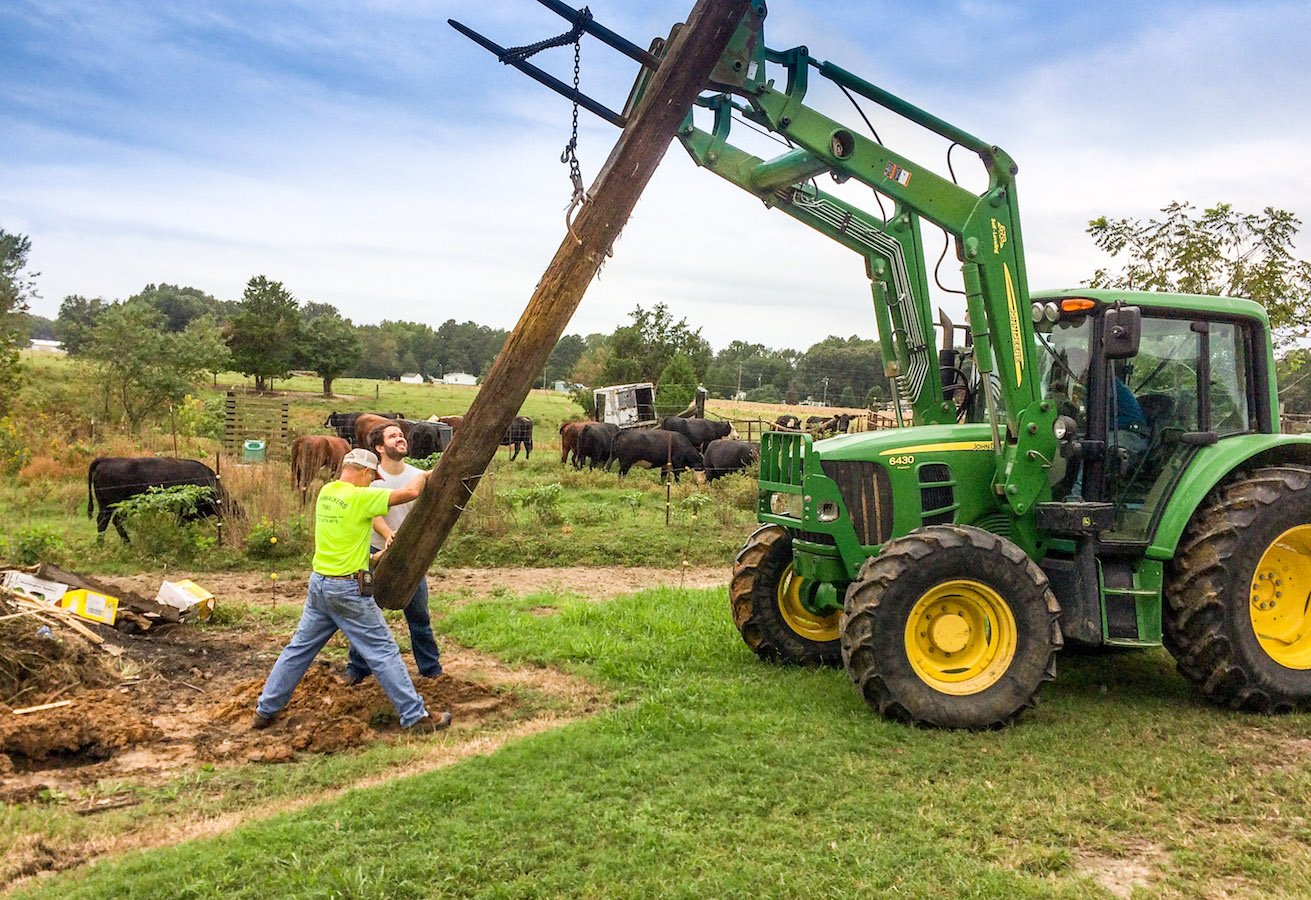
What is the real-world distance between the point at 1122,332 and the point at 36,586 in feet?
27.5

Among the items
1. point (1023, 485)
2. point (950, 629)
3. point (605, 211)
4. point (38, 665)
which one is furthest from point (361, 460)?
point (1023, 485)

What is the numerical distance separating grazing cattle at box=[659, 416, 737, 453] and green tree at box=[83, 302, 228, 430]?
14404 millimetres

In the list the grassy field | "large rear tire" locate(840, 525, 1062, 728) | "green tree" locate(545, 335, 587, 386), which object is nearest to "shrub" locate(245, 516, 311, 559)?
the grassy field

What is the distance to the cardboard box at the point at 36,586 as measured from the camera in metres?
7.99

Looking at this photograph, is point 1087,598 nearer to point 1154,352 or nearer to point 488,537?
point 1154,352

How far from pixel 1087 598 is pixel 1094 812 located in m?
2.00

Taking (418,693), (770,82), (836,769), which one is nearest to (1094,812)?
(836,769)

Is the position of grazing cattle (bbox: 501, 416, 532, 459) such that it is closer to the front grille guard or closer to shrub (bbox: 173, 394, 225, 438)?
shrub (bbox: 173, 394, 225, 438)

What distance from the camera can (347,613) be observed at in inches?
247

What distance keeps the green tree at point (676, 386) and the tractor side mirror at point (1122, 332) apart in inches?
1392

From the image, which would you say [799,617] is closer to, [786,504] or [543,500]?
[786,504]

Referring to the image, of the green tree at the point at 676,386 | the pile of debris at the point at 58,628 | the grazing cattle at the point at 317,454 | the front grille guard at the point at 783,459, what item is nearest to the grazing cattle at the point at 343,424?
the grazing cattle at the point at 317,454

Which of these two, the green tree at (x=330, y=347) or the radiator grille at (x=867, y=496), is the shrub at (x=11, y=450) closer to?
the radiator grille at (x=867, y=496)

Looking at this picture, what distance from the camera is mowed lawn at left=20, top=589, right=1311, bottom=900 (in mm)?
4113
